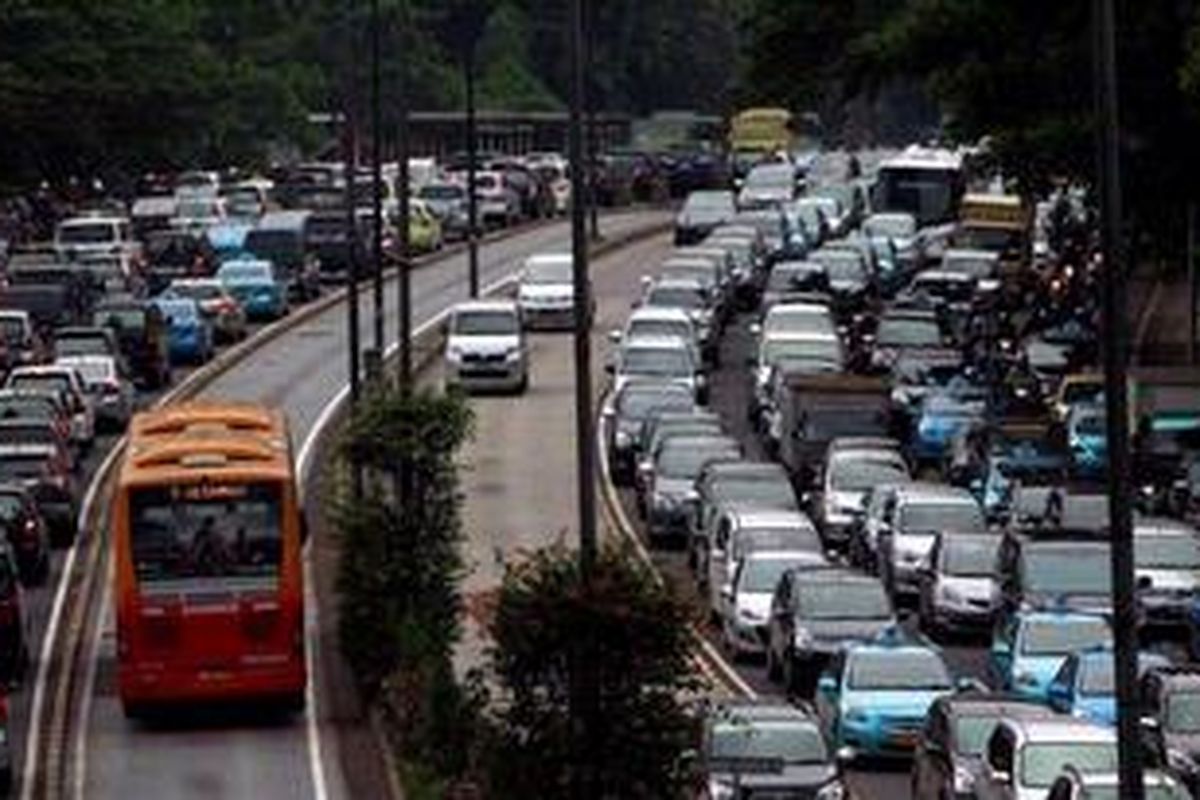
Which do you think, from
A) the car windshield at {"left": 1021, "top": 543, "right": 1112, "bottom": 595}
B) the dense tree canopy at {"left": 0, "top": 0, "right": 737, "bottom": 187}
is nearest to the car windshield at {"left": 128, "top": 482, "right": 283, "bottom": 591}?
the car windshield at {"left": 1021, "top": 543, "right": 1112, "bottom": 595}

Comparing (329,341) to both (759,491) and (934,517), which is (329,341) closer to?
(759,491)

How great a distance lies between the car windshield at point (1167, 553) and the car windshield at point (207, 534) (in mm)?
10115

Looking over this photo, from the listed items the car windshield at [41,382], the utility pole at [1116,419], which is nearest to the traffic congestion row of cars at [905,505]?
the utility pole at [1116,419]

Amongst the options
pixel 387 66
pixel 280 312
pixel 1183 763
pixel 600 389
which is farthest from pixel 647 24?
pixel 1183 763

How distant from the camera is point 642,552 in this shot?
53.0 metres

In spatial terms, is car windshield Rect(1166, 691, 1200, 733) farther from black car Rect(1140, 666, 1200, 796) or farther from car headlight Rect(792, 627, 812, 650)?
car headlight Rect(792, 627, 812, 650)

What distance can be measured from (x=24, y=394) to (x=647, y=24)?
105038mm

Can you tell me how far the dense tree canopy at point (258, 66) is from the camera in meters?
113

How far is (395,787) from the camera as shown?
3922 cm

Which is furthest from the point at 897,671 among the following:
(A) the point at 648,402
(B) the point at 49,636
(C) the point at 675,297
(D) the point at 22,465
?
(C) the point at 675,297

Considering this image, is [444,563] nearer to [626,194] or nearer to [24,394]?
[24,394]

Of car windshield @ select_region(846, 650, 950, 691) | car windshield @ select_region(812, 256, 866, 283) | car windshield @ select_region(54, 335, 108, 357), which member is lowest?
car windshield @ select_region(812, 256, 866, 283)

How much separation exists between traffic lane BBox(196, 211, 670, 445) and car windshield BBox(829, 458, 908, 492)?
50.4 feet

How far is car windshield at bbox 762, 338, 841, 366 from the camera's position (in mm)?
74188
